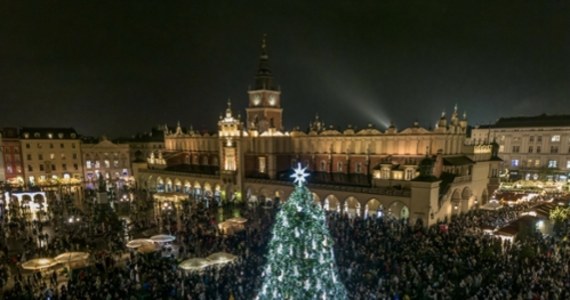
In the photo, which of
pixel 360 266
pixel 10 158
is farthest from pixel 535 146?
pixel 10 158

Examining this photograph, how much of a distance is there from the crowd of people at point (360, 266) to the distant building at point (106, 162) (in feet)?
124

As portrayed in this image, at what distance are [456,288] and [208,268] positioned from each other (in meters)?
12.8

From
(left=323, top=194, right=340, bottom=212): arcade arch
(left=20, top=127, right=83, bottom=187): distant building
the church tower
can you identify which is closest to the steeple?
the church tower

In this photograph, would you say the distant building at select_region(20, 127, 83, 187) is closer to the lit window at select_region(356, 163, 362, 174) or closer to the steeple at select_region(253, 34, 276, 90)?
the steeple at select_region(253, 34, 276, 90)

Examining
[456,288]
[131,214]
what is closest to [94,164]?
[131,214]

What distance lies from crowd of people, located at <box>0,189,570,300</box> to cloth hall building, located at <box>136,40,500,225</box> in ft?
12.9

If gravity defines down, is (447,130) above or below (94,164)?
above

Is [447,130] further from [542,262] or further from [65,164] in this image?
[65,164]

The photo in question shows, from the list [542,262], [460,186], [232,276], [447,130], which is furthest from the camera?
[447,130]

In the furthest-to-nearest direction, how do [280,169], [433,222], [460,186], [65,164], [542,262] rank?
1. [65,164]
2. [280,169]
3. [460,186]
4. [433,222]
5. [542,262]

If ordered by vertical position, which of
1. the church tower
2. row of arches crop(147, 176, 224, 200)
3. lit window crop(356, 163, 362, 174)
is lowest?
row of arches crop(147, 176, 224, 200)

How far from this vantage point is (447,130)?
3406cm

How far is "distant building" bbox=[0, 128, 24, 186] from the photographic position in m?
52.2

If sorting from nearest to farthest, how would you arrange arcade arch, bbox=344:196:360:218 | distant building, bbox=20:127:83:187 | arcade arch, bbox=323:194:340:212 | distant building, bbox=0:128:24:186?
1. arcade arch, bbox=344:196:360:218
2. arcade arch, bbox=323:194:340:212
3. distant building, bbox=0:128:24:186
4. distant building, bbox=20:127:83:187
